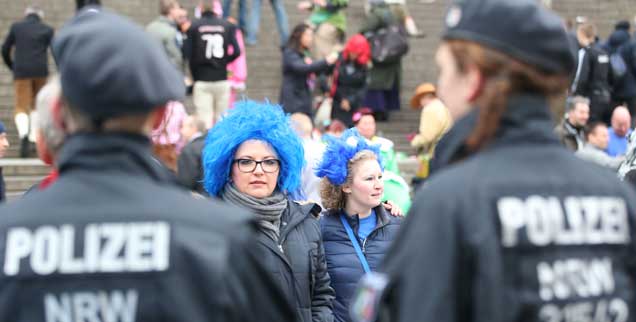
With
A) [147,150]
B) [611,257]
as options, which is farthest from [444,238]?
[147,150]

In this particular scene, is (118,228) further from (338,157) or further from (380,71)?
(380,71)

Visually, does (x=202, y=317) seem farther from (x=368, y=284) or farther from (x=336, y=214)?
(x=336, y=214)

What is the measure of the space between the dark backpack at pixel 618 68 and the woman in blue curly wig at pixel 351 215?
35.7ft

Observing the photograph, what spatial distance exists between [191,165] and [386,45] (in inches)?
265

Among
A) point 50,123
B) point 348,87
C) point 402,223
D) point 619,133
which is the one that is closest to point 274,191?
point 50,123

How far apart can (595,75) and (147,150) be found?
14.4 meters

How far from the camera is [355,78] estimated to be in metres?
16.0

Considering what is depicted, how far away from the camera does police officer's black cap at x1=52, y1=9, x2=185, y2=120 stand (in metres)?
3.08

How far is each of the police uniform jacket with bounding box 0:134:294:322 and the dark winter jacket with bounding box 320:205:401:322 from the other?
3045 mm

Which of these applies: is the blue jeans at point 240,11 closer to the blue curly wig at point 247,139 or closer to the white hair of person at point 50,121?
the blue curly wig at point 247,139

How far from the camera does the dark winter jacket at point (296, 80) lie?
49.9 ft

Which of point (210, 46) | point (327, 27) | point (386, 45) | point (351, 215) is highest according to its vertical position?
point (327, 27)

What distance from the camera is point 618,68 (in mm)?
17250

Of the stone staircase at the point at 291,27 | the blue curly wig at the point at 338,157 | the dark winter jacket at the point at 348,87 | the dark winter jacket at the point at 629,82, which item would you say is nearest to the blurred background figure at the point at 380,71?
the stone staircase at the point at 291,27
